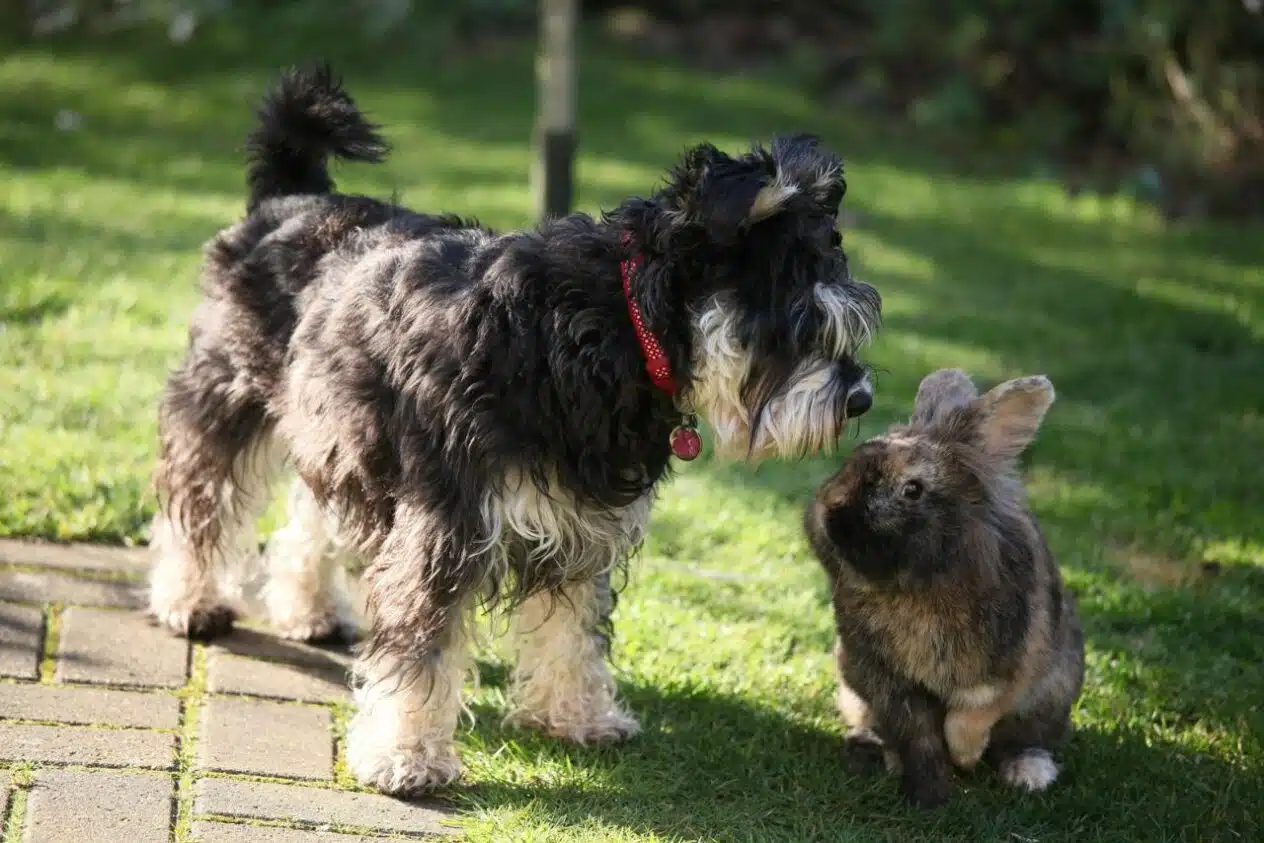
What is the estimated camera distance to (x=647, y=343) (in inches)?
140

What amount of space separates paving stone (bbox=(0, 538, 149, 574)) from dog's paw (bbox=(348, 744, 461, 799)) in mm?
1400

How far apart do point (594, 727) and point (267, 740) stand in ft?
2.89

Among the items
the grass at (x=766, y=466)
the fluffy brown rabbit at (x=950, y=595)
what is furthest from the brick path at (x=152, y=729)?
the fluffy brown rabbit at (x=950, y=595)

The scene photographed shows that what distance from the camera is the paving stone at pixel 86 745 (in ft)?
12.0

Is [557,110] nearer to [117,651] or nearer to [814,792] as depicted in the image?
[117,651]

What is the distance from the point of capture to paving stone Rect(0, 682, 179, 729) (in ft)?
12.7

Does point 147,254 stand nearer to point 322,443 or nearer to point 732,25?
point 322,443

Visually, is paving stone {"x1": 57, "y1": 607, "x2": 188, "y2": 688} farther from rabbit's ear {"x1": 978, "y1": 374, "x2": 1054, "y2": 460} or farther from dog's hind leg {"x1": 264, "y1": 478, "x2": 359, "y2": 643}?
rabbit's ear {"x1": 978, "y1": 374, "x2": 1054, "y2": 460}

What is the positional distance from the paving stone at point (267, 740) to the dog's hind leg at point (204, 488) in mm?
498

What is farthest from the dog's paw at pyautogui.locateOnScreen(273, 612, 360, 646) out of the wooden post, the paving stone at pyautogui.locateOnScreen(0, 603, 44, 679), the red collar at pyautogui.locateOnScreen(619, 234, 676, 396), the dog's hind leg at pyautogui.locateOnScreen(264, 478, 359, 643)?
the wooden post

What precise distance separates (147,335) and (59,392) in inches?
35.2

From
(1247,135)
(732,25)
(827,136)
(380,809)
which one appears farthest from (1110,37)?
(380,809)

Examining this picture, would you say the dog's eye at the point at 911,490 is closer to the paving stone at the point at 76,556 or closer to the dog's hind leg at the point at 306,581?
the dog's hind leg at the point at 306,581

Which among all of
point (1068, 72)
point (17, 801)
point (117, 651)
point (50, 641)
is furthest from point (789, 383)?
point (1068, 72)
